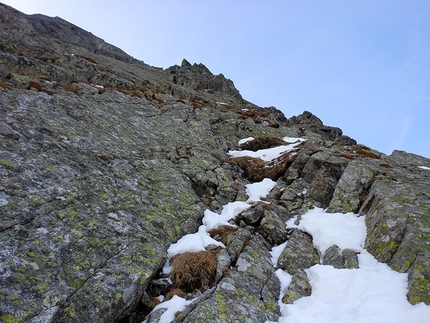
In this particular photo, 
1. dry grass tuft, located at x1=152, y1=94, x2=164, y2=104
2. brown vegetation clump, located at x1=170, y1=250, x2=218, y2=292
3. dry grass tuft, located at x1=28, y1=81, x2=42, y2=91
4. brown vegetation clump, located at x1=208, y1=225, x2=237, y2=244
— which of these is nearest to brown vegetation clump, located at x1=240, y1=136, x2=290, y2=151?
dry grass tuft, located at x1=152, y1=94, x2=164, y2=104

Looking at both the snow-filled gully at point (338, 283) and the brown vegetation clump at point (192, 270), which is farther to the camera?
the brown vegetation clump at point (192, 270)

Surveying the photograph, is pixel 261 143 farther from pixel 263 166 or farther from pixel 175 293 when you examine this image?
pixel 175 293

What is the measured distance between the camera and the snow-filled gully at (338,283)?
22.0 feet

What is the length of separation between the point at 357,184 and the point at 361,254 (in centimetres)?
515

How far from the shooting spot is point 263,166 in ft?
59.6

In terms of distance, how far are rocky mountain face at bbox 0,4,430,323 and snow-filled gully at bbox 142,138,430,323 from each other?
33 centimetres

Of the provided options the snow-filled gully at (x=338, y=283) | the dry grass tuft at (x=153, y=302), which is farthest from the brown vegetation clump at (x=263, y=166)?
the dry grass tuft at (x=153, y=302)

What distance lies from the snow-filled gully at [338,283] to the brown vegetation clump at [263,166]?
5.27m

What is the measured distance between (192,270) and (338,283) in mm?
4779

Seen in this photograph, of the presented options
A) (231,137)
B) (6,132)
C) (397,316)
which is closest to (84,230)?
(6,132)

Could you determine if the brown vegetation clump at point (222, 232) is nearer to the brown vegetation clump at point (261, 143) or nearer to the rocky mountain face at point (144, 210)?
the rocky mountain face at point (144, 210)

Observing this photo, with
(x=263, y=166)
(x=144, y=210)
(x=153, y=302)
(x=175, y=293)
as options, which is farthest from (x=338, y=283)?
(x=263, y=166)

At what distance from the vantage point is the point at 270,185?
16.4m

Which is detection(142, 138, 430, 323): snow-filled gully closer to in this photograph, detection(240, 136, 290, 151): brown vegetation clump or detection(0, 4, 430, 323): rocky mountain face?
detection(0, 4, 430, 323): rocky mountain face
